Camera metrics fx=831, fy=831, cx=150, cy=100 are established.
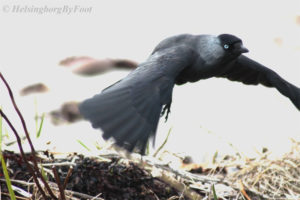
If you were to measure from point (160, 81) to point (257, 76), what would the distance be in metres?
1.14

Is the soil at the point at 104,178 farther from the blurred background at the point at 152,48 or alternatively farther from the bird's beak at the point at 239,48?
the bird's beak at the point at 239,48

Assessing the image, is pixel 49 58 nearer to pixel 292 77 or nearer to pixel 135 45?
pixel 135 45

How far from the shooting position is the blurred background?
505 centimetres

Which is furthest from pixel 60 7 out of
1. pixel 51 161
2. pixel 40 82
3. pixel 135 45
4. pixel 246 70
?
pixel 51 161

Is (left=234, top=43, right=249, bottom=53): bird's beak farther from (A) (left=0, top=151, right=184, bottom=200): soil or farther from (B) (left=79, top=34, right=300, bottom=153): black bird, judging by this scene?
(A) (left=0, top=151, right=184, bottom=200): soil

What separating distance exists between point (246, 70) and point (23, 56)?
2.02 m

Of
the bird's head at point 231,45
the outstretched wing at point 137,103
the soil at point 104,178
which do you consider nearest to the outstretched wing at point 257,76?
the bird's head at point 231,45

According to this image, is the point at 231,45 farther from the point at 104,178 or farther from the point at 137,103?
the point at 104,178

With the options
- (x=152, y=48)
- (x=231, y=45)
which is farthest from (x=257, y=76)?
(x=152, y=48)

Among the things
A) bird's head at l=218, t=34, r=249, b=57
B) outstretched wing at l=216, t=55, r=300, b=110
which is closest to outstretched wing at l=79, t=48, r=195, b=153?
bird's head at l=218, t=34, r=249, b=57

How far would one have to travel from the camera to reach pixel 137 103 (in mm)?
3689

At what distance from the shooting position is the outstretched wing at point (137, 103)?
3373 mm

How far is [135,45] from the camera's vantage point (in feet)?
22.0

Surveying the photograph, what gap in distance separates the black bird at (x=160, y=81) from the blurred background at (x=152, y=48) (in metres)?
0.35
